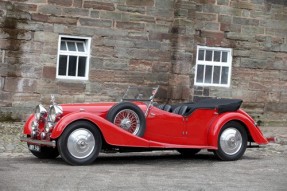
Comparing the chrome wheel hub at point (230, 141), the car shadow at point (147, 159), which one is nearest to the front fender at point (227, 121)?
the chrome wheel hub at point (230, 141)

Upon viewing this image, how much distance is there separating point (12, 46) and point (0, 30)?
0.44m

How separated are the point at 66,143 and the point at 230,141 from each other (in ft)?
9.32

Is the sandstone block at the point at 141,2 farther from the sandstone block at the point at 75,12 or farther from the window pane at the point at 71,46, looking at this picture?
the window pane at the point at 71,46

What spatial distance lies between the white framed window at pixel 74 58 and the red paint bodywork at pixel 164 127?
5271 millimetres

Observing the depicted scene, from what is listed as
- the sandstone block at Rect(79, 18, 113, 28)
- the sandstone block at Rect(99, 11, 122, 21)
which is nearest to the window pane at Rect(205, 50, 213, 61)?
the sandstone block at Rect(99, 11, 122, 21)

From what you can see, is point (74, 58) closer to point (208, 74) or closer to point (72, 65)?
point (72, 65)

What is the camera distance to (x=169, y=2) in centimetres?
1662

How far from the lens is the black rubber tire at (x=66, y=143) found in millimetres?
9453

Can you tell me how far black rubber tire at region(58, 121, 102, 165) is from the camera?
9.45 meters

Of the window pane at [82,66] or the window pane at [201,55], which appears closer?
the window pane at [82,66]

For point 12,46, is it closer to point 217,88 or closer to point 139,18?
point 139,18

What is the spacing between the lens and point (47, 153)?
1048 cm

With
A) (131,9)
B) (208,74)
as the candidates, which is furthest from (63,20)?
(208,74)

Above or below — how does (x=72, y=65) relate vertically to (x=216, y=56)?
below
